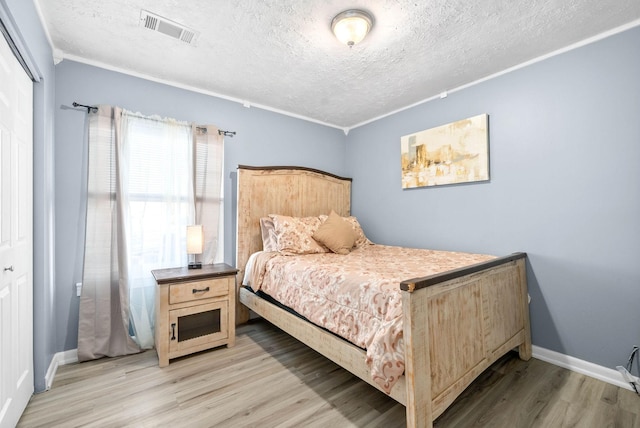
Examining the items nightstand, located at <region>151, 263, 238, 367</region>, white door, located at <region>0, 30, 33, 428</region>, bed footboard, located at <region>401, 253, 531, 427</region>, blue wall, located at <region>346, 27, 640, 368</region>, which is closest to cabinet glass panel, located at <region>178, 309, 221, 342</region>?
nightstand, located at <region>151, 263, 238, 367</region>

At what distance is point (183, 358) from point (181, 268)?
29.7 inches

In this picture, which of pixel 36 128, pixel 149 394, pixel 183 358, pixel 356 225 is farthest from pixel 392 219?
pixel 36 128

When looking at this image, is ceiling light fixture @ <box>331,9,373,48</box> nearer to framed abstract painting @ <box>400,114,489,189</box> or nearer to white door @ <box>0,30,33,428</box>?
framed abstract painting @ <box>400,114,489,189</box>

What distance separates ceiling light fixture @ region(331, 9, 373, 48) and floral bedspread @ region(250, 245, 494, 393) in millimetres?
1574

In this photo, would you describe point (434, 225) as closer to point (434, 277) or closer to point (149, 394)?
point (434, 277)

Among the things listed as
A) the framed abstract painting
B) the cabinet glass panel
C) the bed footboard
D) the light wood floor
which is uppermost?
the framed abstract painting

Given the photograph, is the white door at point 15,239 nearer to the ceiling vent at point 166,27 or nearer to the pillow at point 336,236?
the ceiling vent at point 166,27

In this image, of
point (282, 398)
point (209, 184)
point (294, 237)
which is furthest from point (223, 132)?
point (282, 398)

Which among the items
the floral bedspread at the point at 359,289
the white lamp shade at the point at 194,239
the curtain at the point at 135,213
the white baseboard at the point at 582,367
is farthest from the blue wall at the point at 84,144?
the white baseboard at the point at 582,367

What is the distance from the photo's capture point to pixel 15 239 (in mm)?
1553

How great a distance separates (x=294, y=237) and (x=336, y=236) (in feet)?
1.39

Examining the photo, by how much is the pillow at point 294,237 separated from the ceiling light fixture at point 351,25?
1.71 m

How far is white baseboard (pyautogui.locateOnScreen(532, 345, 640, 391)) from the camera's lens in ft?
6.45

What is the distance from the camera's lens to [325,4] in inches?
68.8
